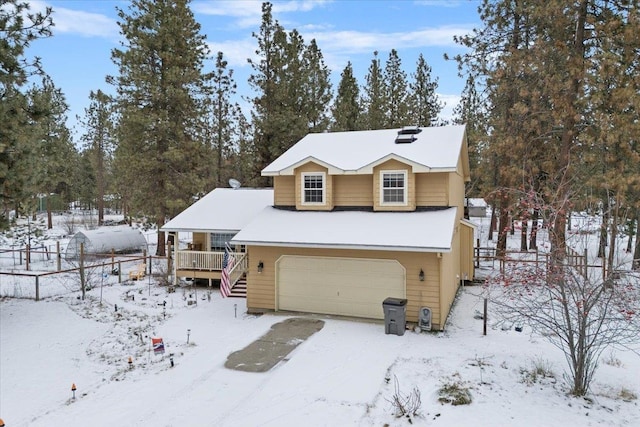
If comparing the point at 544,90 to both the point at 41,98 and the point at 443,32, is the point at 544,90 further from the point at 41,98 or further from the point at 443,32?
the point at 41,98

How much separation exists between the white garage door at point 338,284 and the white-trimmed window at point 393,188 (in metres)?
2.46

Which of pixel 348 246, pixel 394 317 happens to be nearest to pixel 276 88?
pixel 348 246

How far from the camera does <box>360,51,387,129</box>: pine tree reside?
3253cm

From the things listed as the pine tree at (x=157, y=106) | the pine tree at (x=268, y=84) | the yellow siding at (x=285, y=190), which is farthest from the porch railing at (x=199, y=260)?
the pine tree at (x=268, y=84)

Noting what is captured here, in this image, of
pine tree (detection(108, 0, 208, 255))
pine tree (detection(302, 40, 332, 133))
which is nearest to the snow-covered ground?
pine tree (detection(108, 0, 208, 255))

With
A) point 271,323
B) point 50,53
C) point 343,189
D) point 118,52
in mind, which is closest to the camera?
point 271,323

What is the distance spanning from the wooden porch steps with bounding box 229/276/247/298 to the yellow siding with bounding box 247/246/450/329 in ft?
6.99

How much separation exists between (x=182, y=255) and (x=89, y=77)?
12972mm

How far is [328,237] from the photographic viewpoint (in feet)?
40.7

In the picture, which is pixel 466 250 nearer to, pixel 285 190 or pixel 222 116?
pixel 285 190

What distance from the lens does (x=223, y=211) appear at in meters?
18.5

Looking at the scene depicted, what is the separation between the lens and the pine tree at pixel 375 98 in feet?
107

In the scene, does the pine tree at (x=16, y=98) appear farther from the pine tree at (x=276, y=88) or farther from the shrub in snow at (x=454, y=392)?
the pine tree at (x=276, y=88)

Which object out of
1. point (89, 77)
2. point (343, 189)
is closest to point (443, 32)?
point (343, 189)
